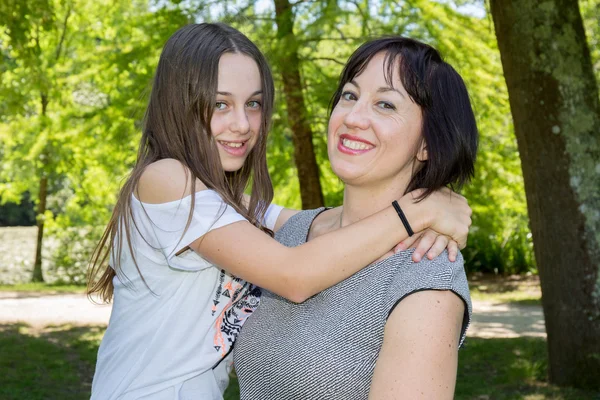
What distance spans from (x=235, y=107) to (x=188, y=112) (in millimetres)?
193

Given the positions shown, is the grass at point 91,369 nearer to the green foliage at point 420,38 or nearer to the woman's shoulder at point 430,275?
the green foliage at point 420,38

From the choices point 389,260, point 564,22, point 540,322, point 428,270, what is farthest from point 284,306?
point 540,322

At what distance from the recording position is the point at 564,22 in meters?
6.30

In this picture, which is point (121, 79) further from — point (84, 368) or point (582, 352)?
point (582, 352)

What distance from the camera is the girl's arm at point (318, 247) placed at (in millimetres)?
2424

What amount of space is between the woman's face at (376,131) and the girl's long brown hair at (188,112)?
1.66ft

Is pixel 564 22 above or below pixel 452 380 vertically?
above

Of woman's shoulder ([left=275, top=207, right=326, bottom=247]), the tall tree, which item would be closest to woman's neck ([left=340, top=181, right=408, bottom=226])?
woman's shoulder ([left=275, top=207, right=326, bottom=247])

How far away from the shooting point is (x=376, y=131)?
8.20ft

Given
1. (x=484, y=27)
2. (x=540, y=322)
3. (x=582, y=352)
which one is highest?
(x=484, y=27)

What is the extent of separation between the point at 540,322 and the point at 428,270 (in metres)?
10.4

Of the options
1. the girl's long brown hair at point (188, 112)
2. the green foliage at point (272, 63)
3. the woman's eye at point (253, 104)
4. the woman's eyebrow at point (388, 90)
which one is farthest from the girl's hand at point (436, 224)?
the green foliage at point (272, 63)

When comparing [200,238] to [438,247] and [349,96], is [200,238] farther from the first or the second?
[438,247]

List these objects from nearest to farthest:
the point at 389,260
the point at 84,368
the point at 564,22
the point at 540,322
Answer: the point at 389,260 < the point at 564,22 < the point at 84,368 < the point at 540,322
